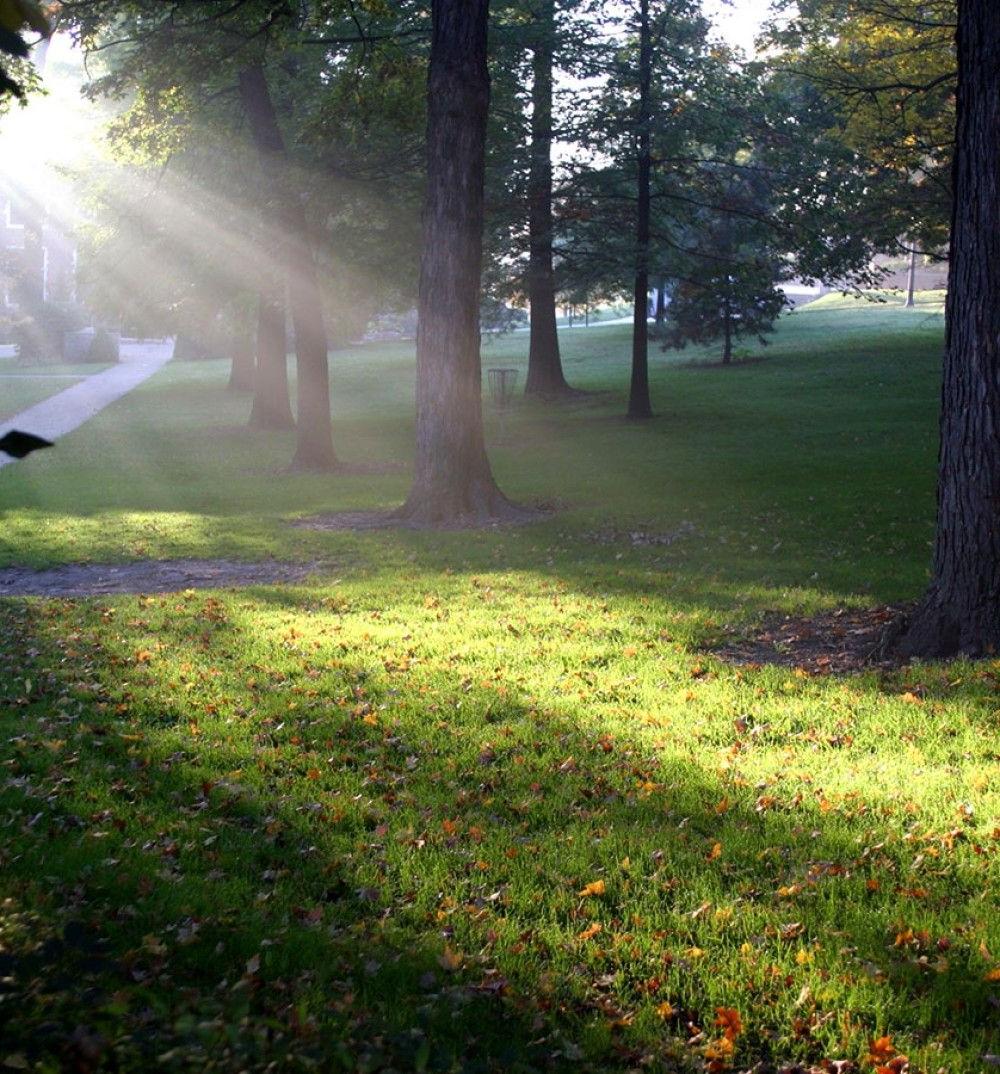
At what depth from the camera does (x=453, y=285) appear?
45.3 ft

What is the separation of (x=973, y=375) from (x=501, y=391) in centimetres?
1890

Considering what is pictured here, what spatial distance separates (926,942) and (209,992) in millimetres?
2193

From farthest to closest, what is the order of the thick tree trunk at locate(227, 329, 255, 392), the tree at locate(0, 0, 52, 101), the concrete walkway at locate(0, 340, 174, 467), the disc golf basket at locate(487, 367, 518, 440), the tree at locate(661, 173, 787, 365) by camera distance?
the thick tree trunk at locate(227, 329, 255, 392) → the concrete walkway at locate(0, 340, 174, 467) → the disc golf basket at locate(487, 367, 518, 440) → the tree at locate(661, 173, 787, 365) → the tree at locate(0, 0, 52, 101)

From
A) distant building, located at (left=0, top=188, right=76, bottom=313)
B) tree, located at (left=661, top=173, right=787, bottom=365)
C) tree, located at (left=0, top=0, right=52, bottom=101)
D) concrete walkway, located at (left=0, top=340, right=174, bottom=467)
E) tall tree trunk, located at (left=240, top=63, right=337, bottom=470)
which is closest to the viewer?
tree, located at (left=0, top=0, right=52, bottom=101)

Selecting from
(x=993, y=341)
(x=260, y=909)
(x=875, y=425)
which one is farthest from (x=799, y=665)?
(x=875, y=425)

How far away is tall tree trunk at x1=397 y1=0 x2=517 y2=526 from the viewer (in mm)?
13125

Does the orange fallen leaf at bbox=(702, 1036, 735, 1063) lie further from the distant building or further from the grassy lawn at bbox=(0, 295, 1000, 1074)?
the distant building

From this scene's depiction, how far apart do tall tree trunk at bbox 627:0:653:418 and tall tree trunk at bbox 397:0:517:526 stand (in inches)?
399

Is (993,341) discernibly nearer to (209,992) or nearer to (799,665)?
(799,665)

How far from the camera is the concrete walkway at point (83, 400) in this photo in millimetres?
28450

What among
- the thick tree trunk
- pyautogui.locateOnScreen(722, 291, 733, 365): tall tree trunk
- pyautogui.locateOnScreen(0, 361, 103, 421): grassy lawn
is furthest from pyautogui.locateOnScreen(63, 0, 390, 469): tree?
pyautogui.locateOnScreen(722, 291, 733, 365): tall tree trunk

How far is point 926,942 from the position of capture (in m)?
3.83

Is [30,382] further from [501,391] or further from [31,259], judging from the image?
[501,391]

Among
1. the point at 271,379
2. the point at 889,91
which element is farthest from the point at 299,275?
the point at 889,91
